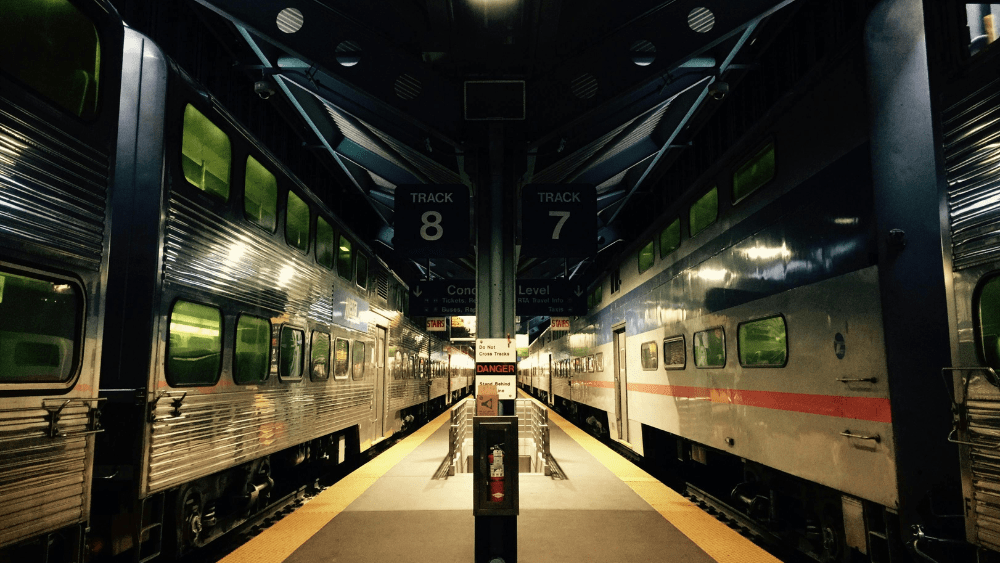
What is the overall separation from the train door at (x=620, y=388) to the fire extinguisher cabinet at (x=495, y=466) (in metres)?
5.95

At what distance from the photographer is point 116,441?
3.73 metres

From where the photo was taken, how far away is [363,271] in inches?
370

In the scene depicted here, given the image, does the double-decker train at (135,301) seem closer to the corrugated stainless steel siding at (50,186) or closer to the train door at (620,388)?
the corrugated stainless steel siding at (50,186)

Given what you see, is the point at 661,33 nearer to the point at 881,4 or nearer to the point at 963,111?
the point at 881,4

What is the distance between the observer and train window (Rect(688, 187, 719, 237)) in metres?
6.25

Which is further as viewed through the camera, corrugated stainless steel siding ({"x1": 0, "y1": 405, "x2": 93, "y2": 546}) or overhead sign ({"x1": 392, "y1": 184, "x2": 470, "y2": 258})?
overhead sign ({"x1": 392, "y1": 184, "x2": 470, "y2": 258})

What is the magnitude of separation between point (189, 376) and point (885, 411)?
14.2ft

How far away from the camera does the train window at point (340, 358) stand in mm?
7909

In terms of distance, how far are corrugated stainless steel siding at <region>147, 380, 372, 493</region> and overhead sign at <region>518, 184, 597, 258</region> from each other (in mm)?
2868

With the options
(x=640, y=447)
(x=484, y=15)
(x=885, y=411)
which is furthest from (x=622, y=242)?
(x=885, y=411)

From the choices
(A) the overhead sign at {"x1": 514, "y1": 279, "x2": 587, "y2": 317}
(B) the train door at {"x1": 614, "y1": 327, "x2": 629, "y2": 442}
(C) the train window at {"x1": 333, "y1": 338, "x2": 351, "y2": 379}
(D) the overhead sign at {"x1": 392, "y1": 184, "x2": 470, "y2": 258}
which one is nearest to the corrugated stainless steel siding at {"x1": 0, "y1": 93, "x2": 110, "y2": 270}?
(D) the overhead sign at {"x1": 392, "y1": 184, "x2": 470, "y2": 258}

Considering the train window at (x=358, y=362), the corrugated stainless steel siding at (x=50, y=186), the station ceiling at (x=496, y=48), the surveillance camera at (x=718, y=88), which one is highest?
the surveillance camera at (x=718, y=88)

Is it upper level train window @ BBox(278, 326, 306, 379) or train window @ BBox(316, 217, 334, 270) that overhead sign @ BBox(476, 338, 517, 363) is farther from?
train window @ BBox(316, 217, 334, 270)

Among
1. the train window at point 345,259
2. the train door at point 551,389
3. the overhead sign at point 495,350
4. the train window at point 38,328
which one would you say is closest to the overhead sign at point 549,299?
the train window at point 345,259
